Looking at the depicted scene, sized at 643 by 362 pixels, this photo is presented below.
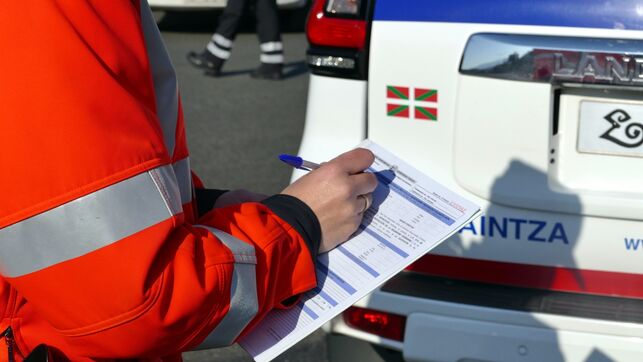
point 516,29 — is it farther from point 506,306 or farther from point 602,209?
point 506,306

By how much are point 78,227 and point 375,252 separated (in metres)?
0.53

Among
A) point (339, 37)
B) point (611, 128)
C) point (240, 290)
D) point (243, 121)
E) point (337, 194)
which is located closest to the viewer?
point (240, 290)

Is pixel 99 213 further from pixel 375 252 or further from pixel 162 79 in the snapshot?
pixel 375 252

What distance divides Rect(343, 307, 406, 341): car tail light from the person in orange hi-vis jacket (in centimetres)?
119

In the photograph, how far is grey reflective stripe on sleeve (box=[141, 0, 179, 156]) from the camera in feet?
4.80

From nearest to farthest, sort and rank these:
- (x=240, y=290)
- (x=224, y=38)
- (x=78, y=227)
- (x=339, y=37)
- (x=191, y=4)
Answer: (x=78, y=227) → (x=240, y=290) → (x=339, y=37) → (x=224, y=38) → (x=191, y=4)

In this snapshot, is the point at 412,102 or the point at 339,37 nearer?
the point at 412,102

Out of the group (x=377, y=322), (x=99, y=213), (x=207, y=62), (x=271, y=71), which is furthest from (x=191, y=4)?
(x=99, y=213)

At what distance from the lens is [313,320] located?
156 cm

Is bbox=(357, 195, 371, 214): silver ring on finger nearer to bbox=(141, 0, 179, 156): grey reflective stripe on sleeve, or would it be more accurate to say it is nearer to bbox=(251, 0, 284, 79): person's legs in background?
bbox=(141, 0, 179, 156): grey reflective stripe on sleeve

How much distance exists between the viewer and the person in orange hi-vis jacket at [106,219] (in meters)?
1.23

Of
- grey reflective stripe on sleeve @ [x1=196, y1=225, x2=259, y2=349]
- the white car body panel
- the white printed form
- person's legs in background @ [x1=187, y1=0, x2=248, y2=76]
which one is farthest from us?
the white car body panel

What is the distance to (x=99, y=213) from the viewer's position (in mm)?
1287

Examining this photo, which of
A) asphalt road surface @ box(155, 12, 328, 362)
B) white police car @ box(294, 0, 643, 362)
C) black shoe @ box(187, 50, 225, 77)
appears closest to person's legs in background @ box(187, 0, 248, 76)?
black shoe @ box(187, 50, 225, 77)
